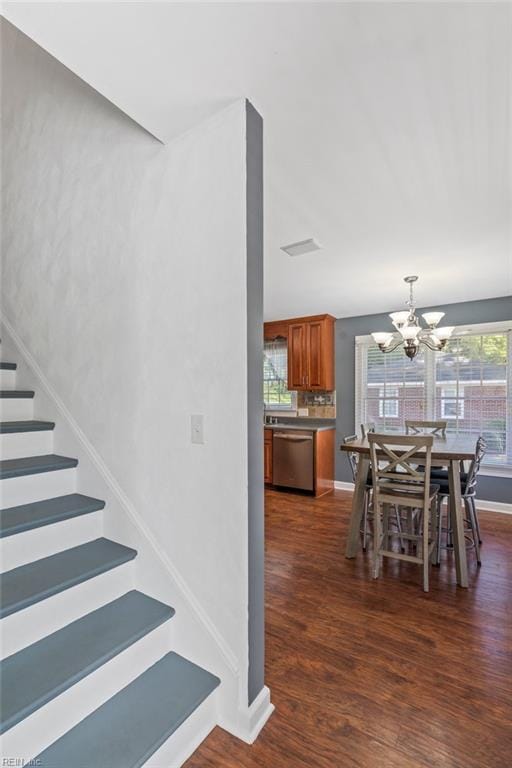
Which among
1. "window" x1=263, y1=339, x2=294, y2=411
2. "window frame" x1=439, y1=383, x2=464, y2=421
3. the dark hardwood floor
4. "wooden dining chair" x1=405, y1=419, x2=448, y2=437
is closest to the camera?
the dark hardwood floor

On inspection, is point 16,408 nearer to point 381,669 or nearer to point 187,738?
point 187,738

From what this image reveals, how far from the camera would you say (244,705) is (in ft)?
4.65

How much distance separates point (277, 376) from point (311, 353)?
0.81 metres

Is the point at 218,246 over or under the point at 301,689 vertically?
over

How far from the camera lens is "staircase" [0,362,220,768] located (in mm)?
1129

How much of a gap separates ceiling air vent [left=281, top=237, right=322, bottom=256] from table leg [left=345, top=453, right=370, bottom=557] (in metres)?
1.76

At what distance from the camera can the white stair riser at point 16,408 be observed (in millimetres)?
2166

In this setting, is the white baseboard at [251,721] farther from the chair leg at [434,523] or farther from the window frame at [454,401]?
the window frame at [454,401]

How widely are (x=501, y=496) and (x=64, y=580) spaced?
4705mm

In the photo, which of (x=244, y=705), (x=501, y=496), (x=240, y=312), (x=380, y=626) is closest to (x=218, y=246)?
(x=240, y=312)

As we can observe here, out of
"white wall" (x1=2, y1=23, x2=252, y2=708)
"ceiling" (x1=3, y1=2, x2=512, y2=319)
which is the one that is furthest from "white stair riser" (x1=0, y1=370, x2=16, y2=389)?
"ceiling" (x1=3, y1=2, x2=512, y2=319)

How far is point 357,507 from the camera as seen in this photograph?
310 cm

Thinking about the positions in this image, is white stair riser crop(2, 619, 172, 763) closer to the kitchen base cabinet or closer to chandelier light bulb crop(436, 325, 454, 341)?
chandelier light bulb crop(436, 325, 454, 341)

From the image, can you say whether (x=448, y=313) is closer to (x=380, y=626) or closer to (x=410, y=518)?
(x=410, y=518)
